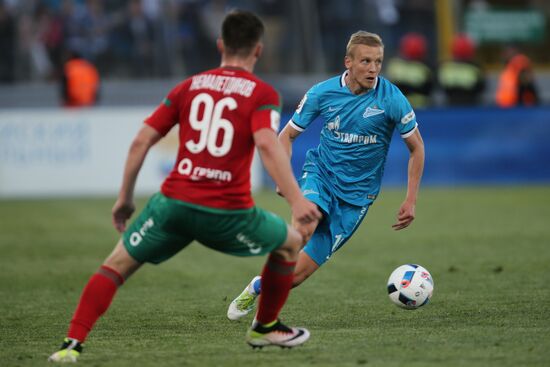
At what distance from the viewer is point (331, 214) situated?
744 cm

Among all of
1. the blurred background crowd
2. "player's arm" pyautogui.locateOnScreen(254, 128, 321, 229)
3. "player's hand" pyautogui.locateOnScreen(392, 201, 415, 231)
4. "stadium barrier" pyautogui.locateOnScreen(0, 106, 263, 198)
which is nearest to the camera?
"player's arm" pyautogui.locateOnScreen(254, 128, 321, 229)

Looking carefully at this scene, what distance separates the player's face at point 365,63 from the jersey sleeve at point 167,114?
1.92m

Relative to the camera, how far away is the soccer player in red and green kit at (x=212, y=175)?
18.7ft

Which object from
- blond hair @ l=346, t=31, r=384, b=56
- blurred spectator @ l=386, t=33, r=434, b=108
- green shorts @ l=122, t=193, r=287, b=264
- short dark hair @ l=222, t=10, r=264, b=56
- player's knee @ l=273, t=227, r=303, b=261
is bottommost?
blurred spectator @ l=386, t=33, r=434, b=108

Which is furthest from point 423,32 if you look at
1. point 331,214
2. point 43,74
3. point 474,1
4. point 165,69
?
point 331,214

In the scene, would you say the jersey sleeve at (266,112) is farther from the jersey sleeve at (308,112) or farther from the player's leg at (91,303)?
the jersey sleeve at (308,112)

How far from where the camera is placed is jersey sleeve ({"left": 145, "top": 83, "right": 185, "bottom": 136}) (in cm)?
577

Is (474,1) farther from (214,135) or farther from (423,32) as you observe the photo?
(214,135)

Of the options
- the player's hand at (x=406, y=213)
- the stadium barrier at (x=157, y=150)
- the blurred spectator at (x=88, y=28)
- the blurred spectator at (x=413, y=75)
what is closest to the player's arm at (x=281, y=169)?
Result: the player's hand at (x=406, y=213)

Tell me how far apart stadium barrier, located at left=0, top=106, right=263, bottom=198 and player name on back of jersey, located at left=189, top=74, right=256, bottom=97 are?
12297 mm

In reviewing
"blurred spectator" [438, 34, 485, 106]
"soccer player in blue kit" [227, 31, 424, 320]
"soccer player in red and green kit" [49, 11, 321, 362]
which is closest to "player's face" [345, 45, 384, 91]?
"soccer player in blue kit" [227, 31, 424, 320]

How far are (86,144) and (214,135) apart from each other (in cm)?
1306

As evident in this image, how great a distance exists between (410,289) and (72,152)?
A: 11.8 meters

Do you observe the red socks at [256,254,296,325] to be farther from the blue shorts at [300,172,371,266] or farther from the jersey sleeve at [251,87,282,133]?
the blue shorts at [300,172,371,266]
